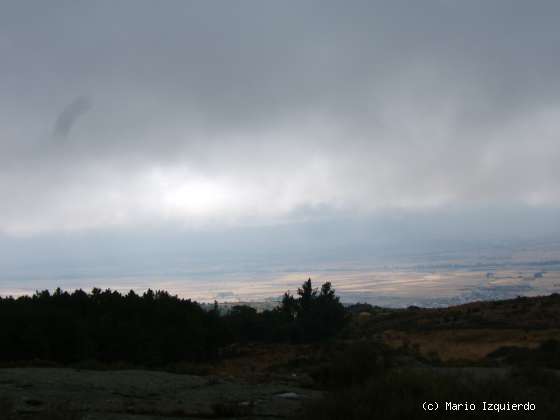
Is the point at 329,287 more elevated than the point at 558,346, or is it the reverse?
the point at 329,287

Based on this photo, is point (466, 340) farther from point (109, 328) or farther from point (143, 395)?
point (143, 395)

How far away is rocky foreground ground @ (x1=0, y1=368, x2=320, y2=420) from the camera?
9.41 meters

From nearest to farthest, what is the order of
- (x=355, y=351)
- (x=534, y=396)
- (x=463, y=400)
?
(x=463, y=400) → (x=534, y=396) → (x=355, y=351)

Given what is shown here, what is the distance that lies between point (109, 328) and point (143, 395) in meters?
11.8

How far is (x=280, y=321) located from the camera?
38.9 m

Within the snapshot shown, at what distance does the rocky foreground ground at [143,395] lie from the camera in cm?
941

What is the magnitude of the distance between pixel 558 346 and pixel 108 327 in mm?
17729

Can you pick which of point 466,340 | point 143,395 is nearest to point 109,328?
point 143,395

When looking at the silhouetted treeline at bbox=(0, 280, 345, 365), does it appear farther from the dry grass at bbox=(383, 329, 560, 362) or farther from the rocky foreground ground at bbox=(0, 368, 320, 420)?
the rocky foreground ground at bbox=(0, 368, 320, 420)

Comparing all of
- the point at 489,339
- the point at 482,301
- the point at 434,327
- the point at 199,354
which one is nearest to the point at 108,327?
the point at 199,354

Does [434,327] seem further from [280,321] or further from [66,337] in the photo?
[66,337]

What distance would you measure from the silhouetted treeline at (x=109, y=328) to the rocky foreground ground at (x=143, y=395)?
7191 millimetres

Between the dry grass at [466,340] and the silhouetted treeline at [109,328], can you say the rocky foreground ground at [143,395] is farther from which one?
the dry grass at [466,340]

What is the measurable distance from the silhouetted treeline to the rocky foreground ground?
7191 mm
